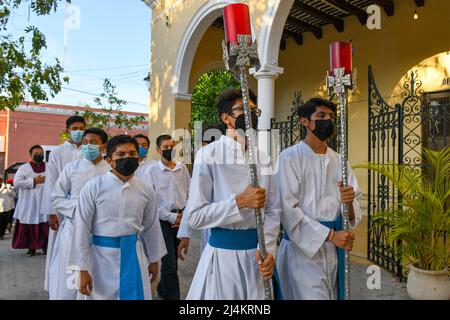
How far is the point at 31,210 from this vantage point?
25.0 ft

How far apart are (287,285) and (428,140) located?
759 centimetres

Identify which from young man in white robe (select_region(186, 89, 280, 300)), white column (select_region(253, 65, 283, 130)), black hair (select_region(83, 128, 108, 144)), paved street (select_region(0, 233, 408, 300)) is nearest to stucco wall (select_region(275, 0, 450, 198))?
white column (select_region(253, 65, 283, 130))

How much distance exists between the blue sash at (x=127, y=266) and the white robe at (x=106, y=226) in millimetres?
35

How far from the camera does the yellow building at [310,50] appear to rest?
26.1 feet

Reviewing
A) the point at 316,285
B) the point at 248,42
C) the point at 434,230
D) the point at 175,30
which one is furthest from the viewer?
the point at 175,30

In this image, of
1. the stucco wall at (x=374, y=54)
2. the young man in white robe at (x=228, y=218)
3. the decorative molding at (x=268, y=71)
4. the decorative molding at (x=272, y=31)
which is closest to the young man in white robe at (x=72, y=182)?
the young man in white robe at (x=228, y=218)

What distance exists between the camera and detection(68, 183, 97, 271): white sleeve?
297 centimetres

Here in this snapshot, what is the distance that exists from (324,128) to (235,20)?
1.12 m

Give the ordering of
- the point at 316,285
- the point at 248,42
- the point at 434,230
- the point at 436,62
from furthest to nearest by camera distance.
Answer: the point at 436,62, the point at 434,230, the point at 316,285, the point at 248,42

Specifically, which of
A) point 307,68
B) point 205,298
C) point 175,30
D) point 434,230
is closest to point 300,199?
point 205,298

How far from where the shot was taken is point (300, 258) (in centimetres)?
301

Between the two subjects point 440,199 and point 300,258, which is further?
point 440,199

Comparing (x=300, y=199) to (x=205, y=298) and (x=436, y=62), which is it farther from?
(x=436, y=62)

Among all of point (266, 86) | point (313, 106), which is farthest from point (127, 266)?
point (266, 86)
